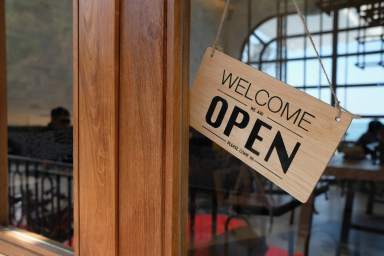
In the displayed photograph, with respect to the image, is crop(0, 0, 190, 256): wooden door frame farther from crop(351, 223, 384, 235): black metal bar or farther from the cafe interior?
crop(351, 223, 384, 235): black metal bar

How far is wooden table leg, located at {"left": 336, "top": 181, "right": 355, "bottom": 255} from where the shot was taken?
112 inches

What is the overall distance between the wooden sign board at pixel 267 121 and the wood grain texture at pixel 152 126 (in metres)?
0.07

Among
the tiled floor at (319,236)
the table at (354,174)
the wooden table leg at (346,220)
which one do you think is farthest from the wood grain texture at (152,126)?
the wooden table leg at (346,220)

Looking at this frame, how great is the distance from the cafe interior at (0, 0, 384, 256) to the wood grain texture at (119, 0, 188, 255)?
8 cm

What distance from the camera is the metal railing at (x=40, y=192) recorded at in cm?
213

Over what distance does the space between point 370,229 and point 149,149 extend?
3.14 m

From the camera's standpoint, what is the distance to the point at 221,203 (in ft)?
10.1

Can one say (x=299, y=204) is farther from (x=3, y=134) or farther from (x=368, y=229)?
(x=368, y=229)

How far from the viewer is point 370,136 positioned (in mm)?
3604

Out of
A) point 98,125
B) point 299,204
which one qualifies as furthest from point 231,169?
point 98,125

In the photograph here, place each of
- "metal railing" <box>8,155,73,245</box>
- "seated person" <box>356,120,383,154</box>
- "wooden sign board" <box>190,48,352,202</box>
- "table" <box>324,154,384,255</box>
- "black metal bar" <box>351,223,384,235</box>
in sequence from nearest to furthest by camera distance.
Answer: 1. "wooden sign board" <box>190,48,352,202</box>
2. "metal railing" <box>8,155,73,245</box>
3. "table" <box>324,154,384,255</box>
4. "black metal bar" <box>351,223,384,235</box>
5. "seated person" <box>356,120,383,154</box>

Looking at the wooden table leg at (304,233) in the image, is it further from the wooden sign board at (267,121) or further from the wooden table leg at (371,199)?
the wooden sign board at (267,121)

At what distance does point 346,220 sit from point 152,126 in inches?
127

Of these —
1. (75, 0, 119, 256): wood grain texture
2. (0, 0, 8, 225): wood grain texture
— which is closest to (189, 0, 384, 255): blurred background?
(75, 0, 119, 256): wood grain texture
